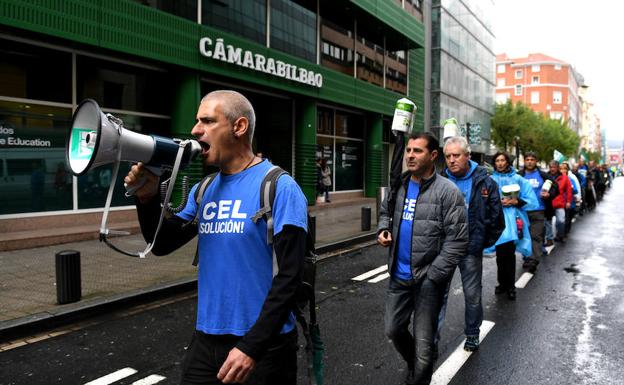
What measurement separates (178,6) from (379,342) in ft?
35.1

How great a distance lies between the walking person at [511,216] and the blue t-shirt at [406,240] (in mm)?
2931

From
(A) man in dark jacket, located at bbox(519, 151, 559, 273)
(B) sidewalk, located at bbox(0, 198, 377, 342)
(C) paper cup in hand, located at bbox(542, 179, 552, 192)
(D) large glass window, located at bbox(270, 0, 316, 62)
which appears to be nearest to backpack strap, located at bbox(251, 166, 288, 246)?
(B) sidewalk, located at bbox(0, 198, 377, 342)

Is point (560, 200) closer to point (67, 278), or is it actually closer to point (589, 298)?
point (589, 298)

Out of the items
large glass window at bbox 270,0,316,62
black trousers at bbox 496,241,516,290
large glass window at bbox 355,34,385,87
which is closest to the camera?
black trousers at bbox 496,241,516,290

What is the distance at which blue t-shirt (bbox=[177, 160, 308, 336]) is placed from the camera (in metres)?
1.94

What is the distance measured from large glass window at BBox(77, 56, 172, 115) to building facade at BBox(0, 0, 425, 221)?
0.09 feet

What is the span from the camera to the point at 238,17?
14.7 meters

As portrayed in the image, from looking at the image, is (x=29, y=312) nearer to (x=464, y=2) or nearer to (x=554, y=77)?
(x=464, y=2)

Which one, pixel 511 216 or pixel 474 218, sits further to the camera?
pixel 511 216

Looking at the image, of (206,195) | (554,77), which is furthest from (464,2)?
(554,77)

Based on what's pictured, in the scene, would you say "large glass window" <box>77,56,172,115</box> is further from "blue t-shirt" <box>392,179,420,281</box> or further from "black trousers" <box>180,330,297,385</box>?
"black trousers" <box>180,330,297,385</box>

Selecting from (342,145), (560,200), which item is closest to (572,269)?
(560,200)

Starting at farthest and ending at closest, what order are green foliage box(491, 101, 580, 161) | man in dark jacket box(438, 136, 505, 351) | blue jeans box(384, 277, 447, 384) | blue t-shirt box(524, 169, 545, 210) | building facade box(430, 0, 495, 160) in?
1. green foliage box(491, 101, 580, 161)
2. building facade box(430, 0, 495, 160)
3. blue t-shirt box(524, 169, 545, 210)
4. man in dark jacket box(438, 136, 505, 351)
5. blue jeans box(384, 277, 447, 384)

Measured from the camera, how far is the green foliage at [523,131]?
43.2m
